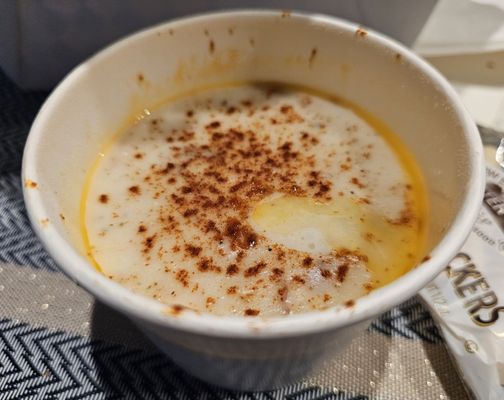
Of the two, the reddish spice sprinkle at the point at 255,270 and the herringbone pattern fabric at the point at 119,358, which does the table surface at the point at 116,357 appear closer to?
Result: the herringbone pattern fabric at the point at 119,358

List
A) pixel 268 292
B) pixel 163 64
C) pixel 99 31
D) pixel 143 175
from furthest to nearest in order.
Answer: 1. pixel 99 31
2. pixel 163 64
3. pixel 143 175
4. pixel 268 292

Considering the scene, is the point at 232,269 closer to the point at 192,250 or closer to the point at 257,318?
the point at 192,250

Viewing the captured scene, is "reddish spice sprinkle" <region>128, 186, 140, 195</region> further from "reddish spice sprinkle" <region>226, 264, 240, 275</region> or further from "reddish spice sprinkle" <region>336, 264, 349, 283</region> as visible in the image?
"reddish spice sprinkle" <region>336, 264, 349, 283</region>

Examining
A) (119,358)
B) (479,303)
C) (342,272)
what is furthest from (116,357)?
(479,303)

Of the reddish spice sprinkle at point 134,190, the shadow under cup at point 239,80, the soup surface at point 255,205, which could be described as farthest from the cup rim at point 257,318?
the reddish spice sprinkle at point 134,190

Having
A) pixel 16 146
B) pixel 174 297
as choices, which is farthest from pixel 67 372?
pixel 16 146

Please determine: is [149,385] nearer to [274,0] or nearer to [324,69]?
[324,69]

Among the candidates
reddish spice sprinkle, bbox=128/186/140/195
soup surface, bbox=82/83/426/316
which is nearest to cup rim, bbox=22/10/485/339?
soup surface, bbox=82/83/426/316

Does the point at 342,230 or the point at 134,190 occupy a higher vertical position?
the point at 342,230
